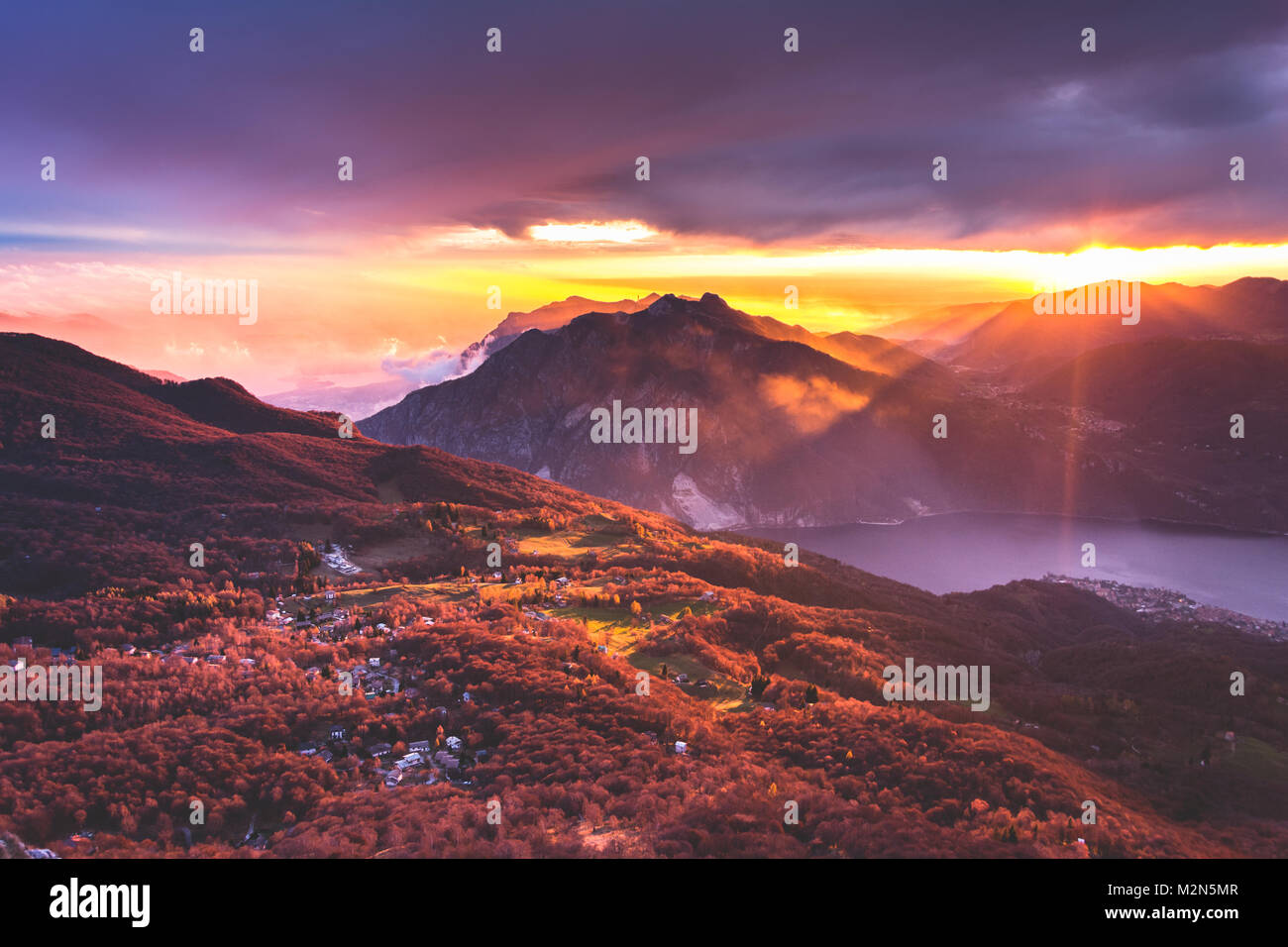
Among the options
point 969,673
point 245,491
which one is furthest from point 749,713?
point 245,491

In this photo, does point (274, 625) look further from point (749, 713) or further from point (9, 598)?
point (749, 713)

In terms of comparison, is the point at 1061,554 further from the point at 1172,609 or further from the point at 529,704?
the point at 529,704

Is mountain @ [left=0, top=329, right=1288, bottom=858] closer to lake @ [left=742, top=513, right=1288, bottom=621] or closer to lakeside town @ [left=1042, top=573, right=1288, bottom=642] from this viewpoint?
lakeside town @ [left=1042, top=573, right=1288, bottom=642]

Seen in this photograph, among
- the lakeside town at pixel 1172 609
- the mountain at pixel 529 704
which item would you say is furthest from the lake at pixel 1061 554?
the mountain at pixel 529 704

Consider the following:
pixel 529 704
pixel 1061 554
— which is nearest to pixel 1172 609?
pixel 1061 554

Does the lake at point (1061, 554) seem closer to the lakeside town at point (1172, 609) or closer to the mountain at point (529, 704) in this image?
the lakeside town at point (1172, 609)
